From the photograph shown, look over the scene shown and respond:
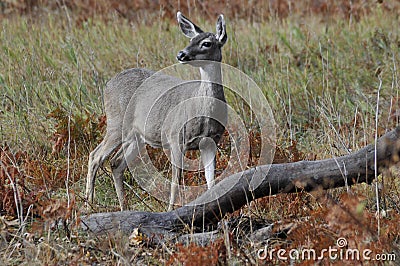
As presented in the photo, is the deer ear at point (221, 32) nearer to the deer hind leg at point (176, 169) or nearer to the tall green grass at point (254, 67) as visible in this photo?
the deer hind leg at point (176, 169)

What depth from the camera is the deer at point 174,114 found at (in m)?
4.94

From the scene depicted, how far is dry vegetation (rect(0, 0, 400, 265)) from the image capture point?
12.2 ft

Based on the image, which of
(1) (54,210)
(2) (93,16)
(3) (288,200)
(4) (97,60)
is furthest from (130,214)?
(2) (93,16)

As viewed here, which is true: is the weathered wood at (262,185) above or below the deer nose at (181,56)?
below

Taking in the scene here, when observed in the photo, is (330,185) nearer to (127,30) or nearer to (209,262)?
(209,262)

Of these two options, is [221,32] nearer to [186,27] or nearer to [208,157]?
[186,27]

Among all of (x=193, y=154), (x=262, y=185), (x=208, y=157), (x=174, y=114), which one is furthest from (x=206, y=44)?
(x=262, y=185)

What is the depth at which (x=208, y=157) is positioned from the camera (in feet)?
16.6

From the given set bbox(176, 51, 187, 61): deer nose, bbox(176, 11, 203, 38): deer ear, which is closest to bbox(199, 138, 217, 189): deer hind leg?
bbox(176, 51, 187, 61): deer nose

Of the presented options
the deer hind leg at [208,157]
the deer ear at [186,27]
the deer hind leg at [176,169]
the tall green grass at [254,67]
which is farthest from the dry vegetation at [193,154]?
the deer ear at [186,27]

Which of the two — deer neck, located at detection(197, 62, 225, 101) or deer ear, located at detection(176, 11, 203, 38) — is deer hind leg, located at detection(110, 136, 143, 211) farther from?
deer ear, located at detection(176, 11, 203, 38)

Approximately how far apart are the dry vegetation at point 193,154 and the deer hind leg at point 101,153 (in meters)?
0.09

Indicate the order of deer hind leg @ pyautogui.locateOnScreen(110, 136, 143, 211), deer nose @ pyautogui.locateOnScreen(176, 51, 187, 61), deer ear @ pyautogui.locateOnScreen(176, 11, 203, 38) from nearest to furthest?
deer nose @ pyautogui.locateOnScreen(176, 51, 187, 61)
deer ear @ pyautogui.locateOnScreen(176, 11, 203, 38)
deer hind leg @ pyautogui.locateOnScreen(110, 136, 143, 211)

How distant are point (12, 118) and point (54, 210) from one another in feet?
9.71
